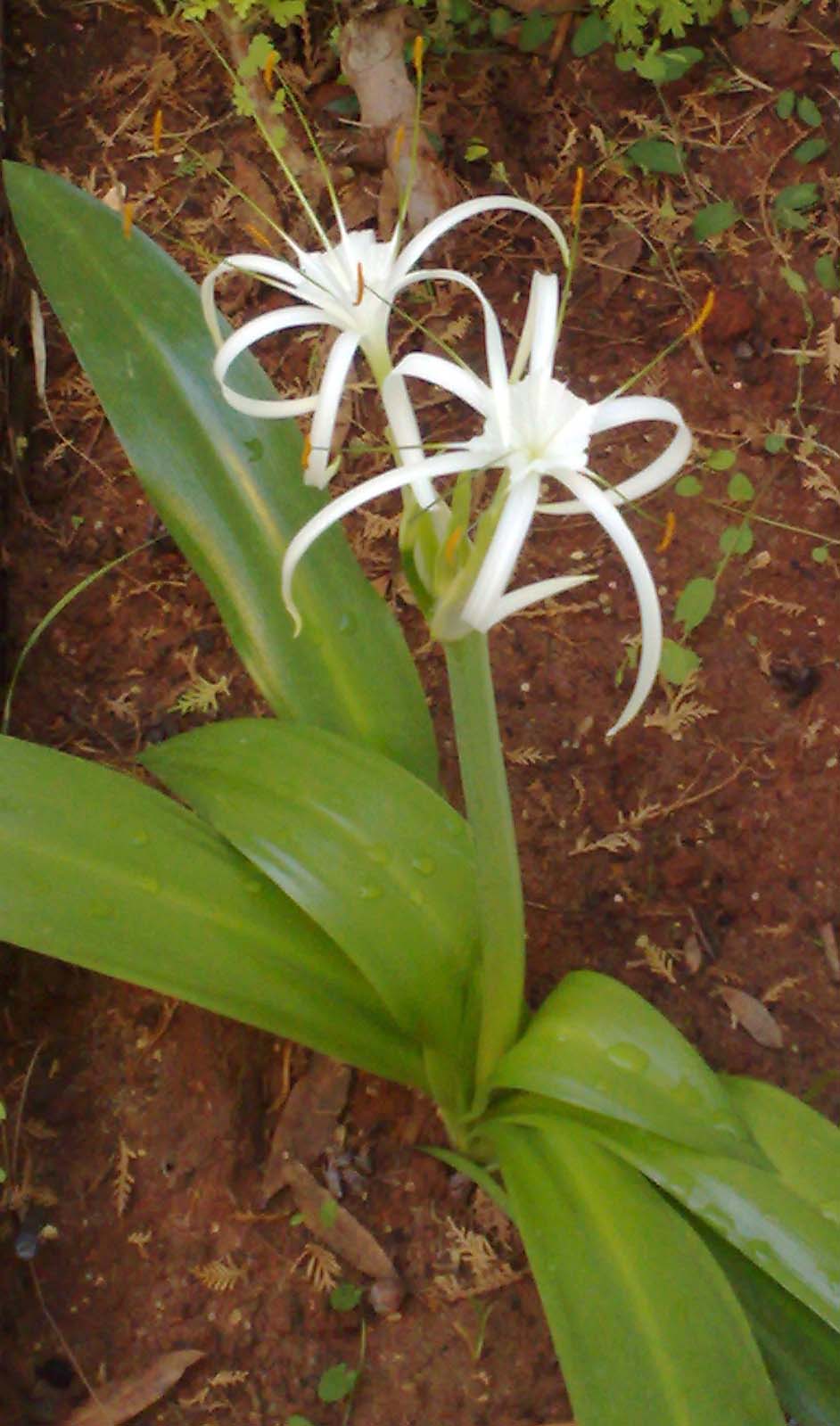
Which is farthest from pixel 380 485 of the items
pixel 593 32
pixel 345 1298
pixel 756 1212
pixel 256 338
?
pixel 593 32

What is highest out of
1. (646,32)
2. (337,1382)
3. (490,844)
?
(646,32)

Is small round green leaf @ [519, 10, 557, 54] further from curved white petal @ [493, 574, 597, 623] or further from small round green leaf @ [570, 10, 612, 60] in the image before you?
curved white petal @ [493, 574, 597, 623]

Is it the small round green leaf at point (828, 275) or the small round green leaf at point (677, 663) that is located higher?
the small round green leaf at point (828, 275)

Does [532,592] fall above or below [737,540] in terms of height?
above

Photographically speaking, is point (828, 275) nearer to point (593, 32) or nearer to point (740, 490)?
point (740, 490)

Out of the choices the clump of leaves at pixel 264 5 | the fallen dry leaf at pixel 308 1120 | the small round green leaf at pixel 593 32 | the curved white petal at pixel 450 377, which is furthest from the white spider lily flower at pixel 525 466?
the small round green leaf at pixel 593 32

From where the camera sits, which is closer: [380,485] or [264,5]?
[380,485]

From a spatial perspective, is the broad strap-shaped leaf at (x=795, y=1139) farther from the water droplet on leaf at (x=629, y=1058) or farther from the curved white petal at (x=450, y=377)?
the curved white petal at (x=450, y=377)

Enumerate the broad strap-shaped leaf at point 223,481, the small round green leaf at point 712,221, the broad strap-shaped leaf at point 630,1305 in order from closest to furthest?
the broad strap-shaped leaf at point 630,1305, the broad strap-shaped leaf at point 223,481, the small round green leaf at point 712,221
